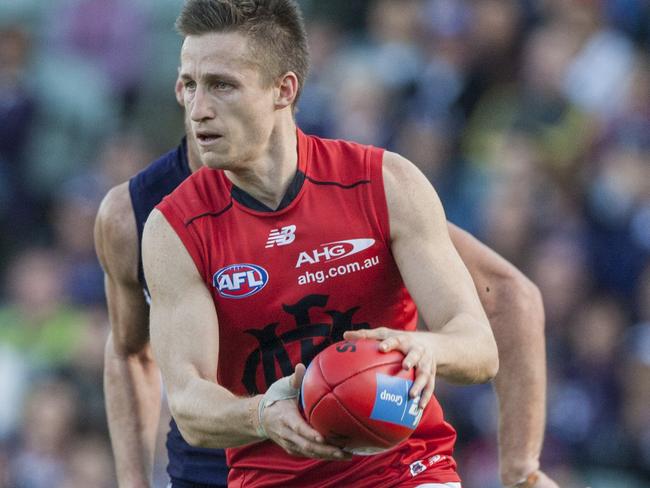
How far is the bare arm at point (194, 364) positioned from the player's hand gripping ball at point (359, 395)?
6cm

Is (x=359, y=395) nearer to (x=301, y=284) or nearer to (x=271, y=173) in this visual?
(x=301, y=284)

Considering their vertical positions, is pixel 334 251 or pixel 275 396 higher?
pixel 334 251

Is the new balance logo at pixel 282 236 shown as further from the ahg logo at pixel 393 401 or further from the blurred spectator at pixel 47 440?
the blurred spectator at pixel 47 440

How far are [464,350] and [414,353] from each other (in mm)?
324

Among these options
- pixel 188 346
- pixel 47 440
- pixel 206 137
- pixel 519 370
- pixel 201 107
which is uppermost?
pixel 201 107

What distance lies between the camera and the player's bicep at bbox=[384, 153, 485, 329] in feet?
14.8

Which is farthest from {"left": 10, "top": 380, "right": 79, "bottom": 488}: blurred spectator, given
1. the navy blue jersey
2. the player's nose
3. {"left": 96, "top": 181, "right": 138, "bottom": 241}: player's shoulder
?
the player's nose

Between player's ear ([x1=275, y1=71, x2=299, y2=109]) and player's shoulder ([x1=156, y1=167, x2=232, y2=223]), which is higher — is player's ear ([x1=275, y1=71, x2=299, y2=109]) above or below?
above

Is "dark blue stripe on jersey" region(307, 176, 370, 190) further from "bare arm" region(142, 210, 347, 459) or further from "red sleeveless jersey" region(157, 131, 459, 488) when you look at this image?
"bare arm" region(142, 210, 347, 459)

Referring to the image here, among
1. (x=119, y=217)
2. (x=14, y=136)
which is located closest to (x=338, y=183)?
(x=119, y=217)

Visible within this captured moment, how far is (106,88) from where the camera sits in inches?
509

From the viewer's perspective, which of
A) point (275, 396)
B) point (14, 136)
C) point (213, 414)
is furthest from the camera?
point (14, 136)

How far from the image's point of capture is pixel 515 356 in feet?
19.3

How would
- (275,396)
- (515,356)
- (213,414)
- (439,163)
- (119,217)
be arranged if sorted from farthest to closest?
(439,163) → (515,356) → (119,217) → (213,414) → (275,396)
